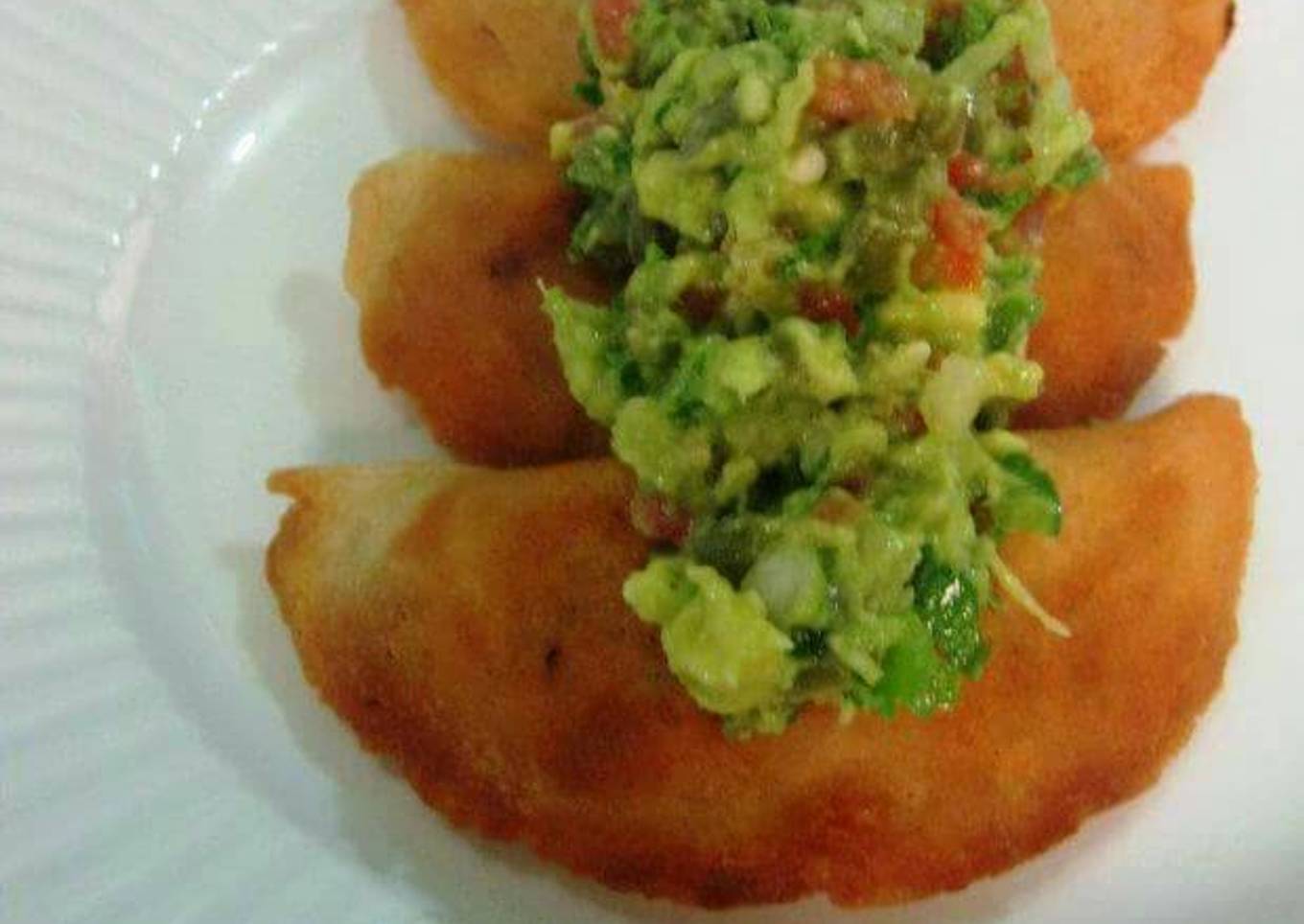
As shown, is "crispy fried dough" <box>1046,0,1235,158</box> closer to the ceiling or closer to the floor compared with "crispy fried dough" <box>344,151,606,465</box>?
closer to the floor

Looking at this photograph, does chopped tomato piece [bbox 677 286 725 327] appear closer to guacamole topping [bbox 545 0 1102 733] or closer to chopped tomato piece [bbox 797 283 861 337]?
guacamole topping [bbox 545 0 1102 733]

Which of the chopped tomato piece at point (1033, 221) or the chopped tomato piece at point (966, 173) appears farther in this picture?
the chopped tomato piece at point (1033, 221)

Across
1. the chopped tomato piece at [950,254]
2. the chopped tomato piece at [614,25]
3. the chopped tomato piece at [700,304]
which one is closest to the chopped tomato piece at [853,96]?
the chopped tomato piece at [950,254]

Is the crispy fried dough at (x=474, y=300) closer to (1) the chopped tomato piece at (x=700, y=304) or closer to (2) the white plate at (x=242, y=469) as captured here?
(2) the white plate at (x=242, y=469)

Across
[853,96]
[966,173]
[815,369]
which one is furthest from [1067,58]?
[815,369]

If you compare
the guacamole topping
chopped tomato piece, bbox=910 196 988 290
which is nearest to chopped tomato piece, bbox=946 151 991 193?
the guacamole topping

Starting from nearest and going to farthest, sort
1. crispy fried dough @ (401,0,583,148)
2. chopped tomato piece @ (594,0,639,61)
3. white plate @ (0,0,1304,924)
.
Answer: white plate @ (0,0,1304,924), chopped tomato piece @ (594,0,639,61), crispy fried dough @ (401,0,583,148)

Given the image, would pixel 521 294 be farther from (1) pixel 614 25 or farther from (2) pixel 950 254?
(2) pixel 950 254
